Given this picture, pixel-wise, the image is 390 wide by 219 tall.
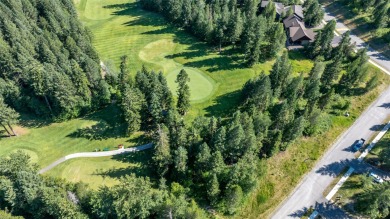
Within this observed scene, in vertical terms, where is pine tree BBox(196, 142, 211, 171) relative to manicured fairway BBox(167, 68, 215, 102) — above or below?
below

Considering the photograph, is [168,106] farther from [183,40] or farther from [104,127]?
[183,40]

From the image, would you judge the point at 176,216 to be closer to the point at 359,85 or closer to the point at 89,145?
the point at 89,145

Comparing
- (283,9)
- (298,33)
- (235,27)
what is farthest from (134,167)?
(283,9)

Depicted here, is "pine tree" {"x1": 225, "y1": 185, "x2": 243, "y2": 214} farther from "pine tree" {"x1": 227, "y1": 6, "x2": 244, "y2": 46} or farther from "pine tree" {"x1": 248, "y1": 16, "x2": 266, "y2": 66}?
"pine tree" {"x1": 227, "y1": 6, "x2": 244, "y2": 46}

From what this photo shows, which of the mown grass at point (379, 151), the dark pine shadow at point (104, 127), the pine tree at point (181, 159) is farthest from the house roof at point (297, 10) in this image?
the pine tree at point (181, 159)

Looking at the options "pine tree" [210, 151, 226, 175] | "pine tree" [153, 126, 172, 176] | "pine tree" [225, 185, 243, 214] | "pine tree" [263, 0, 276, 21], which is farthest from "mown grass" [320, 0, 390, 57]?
"pine tree" [153, 126, 172, 176]

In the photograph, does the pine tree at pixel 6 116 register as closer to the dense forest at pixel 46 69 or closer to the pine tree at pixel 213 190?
the dense forest at pixel 46 69
